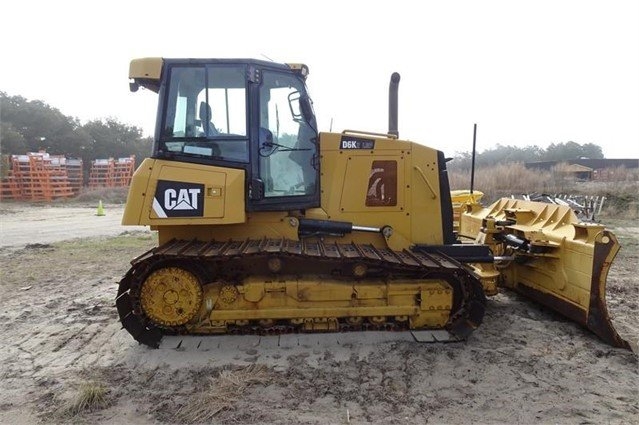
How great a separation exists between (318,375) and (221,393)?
2.84 ft

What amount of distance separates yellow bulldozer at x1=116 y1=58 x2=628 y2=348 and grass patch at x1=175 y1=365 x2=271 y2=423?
2.66 feet

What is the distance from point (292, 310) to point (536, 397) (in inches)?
92.8

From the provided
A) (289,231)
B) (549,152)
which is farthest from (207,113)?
(549,152)

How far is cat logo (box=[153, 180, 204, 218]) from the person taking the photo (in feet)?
15.3

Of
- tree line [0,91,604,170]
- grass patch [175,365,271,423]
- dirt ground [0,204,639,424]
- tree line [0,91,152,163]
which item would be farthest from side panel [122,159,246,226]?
tree line [0,91,152,163]

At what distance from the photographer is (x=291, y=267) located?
5.00m

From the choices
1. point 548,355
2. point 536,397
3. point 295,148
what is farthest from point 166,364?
point 548,355

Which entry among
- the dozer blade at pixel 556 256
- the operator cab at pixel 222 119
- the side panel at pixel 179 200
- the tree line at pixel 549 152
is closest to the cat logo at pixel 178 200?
the side panel at pixel 179 200

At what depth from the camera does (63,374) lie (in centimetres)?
415

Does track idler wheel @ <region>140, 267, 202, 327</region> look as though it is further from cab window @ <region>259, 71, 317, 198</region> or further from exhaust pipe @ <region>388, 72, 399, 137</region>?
exhaust pipe @ <region>388, 72, 399, 137</region>

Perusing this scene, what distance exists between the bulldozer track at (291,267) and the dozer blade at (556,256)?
1.09 metres

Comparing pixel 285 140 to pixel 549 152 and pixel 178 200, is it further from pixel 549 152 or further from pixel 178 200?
pixel 549 152

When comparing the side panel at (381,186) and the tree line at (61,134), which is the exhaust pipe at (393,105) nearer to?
the side panel at (381,186)

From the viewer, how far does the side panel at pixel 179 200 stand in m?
4.66
